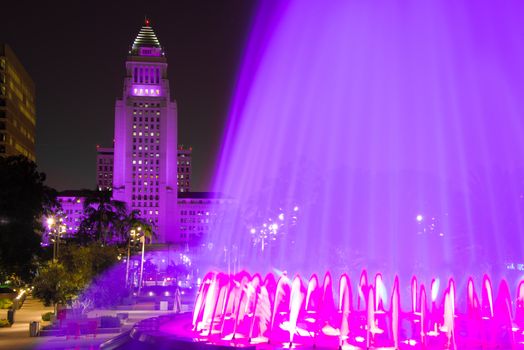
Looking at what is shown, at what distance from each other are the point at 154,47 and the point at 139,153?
2986 cm

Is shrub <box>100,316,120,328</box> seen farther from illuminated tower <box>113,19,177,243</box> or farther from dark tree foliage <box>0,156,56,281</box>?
illuminated tower <box>113,19,177,243</box>

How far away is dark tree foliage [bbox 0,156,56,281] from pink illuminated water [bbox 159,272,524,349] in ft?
75.4

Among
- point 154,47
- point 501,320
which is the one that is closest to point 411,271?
point 501,320

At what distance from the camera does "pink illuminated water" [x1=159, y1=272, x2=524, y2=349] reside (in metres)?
21.8

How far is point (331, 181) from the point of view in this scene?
195ft

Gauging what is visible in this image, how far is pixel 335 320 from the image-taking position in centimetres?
2638

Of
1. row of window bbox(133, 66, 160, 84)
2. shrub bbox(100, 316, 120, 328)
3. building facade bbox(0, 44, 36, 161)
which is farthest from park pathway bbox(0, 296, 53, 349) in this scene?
row of window bbox(133, 66, 160, 84)

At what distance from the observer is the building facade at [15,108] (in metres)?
105

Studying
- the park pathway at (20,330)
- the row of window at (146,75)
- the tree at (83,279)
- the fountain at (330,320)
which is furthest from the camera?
the row of window at (146,75)

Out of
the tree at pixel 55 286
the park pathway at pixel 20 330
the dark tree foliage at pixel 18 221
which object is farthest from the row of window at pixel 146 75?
the tree at pixel 55 286

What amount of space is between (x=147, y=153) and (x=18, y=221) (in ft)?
339

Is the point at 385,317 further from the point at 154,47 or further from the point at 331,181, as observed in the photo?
the point at 154,47

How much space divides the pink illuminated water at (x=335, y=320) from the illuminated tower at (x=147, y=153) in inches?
4917

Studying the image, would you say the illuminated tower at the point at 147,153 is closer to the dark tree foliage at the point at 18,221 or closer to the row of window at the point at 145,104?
the row of window at the point at 145,104
